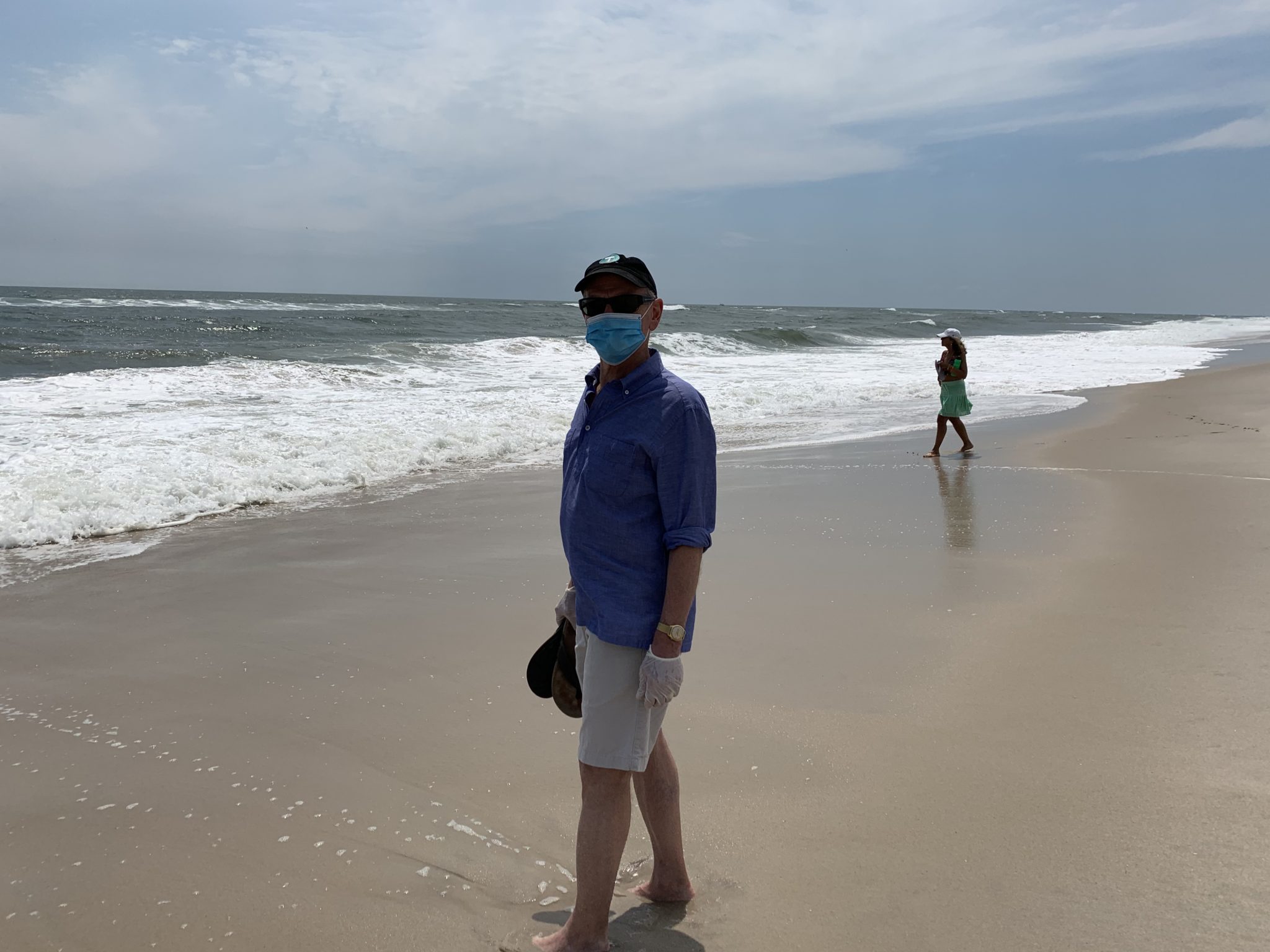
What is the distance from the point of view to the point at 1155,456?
921 cm

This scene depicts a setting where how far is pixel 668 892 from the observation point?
2484 millimetres

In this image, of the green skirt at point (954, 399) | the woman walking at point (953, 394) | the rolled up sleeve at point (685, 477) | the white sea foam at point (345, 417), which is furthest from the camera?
the green skirt at point (954, 399)

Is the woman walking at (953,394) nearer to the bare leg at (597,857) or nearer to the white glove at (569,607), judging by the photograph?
the white glove at (569,607)

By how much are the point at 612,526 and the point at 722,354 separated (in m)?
28.6

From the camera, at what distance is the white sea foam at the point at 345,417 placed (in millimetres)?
7664

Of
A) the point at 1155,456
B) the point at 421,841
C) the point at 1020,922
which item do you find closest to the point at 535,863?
the point at 421,841

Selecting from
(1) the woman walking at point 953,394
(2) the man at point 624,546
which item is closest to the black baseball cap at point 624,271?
(2) the man at point 624,546

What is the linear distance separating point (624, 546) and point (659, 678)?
0.31 meters

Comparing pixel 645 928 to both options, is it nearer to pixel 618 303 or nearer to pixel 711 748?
pixel 711 748

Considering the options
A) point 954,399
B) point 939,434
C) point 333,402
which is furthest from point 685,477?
point 333,402

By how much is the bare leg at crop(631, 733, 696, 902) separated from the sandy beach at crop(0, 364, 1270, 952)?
7cm

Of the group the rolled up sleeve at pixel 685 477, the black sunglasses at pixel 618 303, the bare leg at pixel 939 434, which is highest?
the black sunglasses at pixel 618 303

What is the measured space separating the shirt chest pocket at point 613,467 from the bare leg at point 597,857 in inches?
26.0

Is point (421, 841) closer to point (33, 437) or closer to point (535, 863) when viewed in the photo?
point (535, 863)
